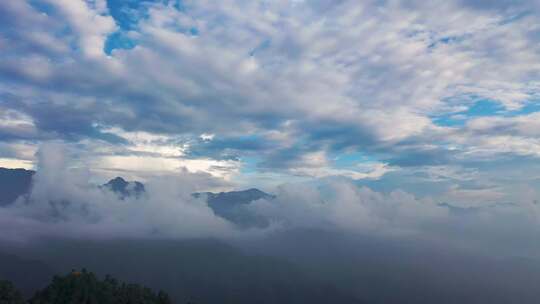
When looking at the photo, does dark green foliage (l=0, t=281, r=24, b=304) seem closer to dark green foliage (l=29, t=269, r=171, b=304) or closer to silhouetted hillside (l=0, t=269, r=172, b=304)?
silhouetted hillside (l=0, t=269, r=172, b=304)

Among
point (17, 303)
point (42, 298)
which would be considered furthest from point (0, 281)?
point (42, 298)

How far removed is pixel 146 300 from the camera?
6865 inches

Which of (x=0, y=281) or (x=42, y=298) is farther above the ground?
(x=0, y=281)

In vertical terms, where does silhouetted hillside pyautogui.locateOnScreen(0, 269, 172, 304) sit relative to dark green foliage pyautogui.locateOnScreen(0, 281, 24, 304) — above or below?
below

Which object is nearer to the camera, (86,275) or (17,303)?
(17,303)

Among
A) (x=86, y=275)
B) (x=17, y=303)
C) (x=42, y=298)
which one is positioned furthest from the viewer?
(x=86, y=275)

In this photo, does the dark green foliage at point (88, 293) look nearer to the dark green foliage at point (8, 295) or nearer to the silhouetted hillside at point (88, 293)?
the silhouetted hillside at point (88, 293)

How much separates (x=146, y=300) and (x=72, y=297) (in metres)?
33.3

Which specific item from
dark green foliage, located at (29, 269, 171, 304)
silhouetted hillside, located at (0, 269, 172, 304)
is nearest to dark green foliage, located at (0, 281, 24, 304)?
silhouetted hillside, located at (0, 269, 172, 304)

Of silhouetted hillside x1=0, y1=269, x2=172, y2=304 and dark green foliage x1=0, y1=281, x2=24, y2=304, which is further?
silhouetted hillside x1=0, y1=269, x2=172, y2=304

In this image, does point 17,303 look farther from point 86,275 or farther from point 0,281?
point 86,275

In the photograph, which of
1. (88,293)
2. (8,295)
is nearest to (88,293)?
(88,293)

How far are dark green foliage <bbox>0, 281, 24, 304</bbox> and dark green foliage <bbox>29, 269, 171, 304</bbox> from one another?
2911 cm

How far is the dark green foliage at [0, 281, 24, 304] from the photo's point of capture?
13618 cm
